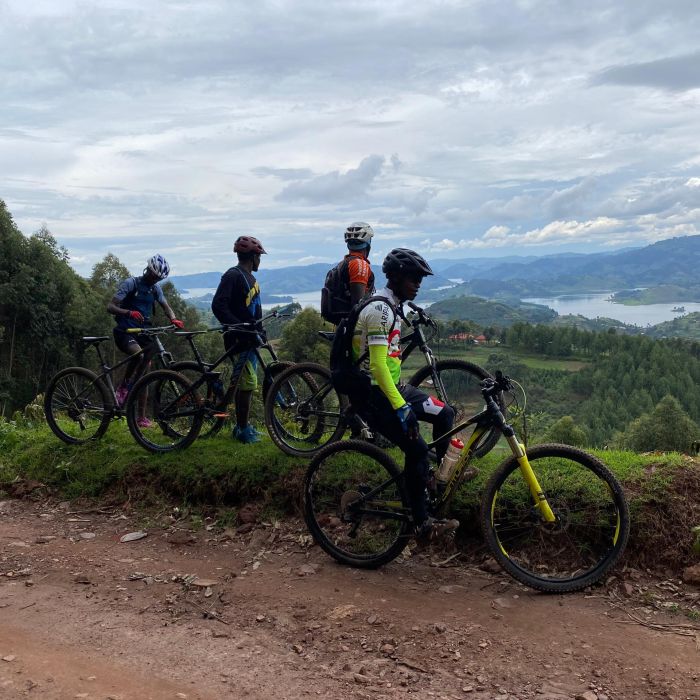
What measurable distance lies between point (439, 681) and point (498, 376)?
228 centimetres

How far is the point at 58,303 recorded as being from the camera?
42062 mm

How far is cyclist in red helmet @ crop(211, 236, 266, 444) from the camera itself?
718 centimetres

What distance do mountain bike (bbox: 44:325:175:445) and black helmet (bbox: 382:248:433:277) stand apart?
151 inches

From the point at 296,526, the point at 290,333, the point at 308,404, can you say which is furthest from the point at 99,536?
the point at 290,333

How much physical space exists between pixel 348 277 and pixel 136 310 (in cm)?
334

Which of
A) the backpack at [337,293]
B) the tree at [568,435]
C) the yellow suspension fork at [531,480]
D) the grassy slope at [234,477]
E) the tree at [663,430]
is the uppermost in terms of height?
the backpack at [337,293]

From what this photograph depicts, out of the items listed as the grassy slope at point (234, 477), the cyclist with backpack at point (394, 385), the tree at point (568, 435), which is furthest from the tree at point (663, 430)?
the cyclist with backpack at point (394, 385)

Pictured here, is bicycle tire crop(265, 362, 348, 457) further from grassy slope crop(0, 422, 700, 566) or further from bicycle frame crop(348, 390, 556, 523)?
bicycle frame crop(348, 390, 556, 523)

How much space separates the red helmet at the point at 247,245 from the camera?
721 centimetres

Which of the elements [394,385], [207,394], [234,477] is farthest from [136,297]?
[394,385]

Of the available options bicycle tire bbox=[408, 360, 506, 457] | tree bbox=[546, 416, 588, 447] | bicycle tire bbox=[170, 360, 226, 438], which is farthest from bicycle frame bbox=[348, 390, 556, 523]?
tree bbox=[546, 416, 588, 447]

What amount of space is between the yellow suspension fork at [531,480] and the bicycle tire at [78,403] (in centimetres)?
560

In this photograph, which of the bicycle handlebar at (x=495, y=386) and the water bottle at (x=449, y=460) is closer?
the bicycle handlebar at (x=495, y=386)

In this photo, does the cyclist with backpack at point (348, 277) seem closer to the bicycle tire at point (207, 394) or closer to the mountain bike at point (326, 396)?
the mountain bike at point (326, 396)
